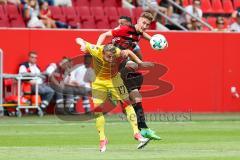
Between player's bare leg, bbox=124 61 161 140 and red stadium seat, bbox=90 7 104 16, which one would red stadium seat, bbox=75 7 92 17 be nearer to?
red stadium seat, bbox=90 7 104 16

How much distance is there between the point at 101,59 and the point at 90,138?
3051 mm

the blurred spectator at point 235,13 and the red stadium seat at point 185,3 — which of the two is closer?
the blurred spectator at point 235,13

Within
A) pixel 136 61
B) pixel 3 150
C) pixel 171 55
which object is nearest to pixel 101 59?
pixel 136 61

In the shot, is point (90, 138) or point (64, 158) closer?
point (64, 158)

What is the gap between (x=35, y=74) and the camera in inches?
1021

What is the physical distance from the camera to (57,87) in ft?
87.0

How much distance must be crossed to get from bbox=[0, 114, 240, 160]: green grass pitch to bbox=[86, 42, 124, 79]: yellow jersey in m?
1.32

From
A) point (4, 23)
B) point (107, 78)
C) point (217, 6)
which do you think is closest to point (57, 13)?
point (4, 23)

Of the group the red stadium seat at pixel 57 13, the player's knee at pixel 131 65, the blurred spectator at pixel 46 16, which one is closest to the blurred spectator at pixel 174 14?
the red stadium seat at pixel 57 13

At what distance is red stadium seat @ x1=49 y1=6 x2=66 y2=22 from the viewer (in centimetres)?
2827

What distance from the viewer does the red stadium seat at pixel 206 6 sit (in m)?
33.2

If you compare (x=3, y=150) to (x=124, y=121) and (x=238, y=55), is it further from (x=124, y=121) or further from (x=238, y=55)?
(x=238, y=55)

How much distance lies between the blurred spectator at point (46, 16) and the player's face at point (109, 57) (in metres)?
12.3

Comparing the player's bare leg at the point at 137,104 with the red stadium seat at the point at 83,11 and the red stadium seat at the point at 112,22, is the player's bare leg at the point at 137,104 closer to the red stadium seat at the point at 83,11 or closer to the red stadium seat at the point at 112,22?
the red stadium seat at the point at 83,11
